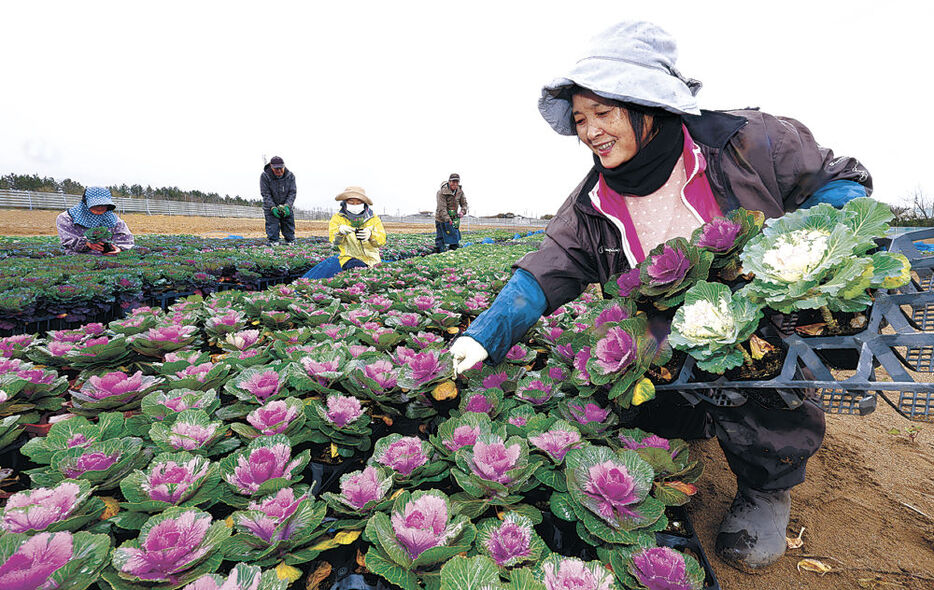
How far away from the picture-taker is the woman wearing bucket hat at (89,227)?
6.76 meters

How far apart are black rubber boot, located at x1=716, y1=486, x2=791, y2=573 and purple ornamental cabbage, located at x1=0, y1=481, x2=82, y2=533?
85.3 inches

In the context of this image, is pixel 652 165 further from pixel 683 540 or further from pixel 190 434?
pixel 190 434

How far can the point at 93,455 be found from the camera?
3.43 feet

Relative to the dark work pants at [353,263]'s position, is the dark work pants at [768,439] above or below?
below

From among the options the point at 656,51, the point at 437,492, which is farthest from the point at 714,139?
the point at 437,492

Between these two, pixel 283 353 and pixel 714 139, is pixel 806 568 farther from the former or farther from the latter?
pixel 283 353

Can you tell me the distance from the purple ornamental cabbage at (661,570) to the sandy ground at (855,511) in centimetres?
105

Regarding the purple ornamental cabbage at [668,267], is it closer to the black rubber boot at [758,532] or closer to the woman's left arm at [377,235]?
the black rubber boot at [758,532]

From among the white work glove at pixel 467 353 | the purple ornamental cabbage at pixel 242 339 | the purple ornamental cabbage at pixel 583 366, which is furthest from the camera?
the purple ornamental cabbage at pixel 242 339


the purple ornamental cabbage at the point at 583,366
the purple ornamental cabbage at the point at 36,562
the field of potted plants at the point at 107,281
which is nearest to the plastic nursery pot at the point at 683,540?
the purple ornamental cabbage at the point at 583,366

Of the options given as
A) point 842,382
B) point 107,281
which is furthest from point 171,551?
point 107,281

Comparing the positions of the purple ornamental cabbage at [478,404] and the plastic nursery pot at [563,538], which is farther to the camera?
the purple ornamental cabbage at [478,404]

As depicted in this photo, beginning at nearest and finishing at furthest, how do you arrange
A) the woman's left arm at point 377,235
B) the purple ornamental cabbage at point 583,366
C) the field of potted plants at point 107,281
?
the purple ornamental cabbage at point 583,366 < the field of potted plants at point 107,281 < the woman's left arm at point 377,235

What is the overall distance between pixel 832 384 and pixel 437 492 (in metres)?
0.98
